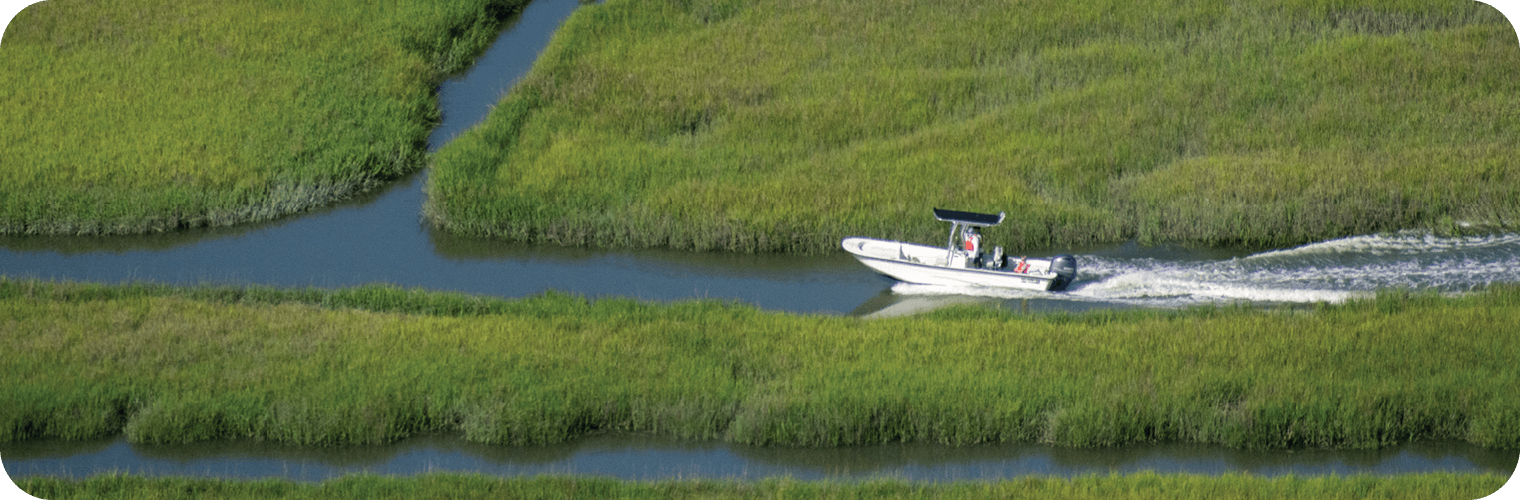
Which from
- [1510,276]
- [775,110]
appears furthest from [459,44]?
[1510,276]

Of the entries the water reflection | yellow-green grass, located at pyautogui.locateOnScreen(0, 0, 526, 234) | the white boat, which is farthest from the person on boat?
yellow-green grass, located at pyautogui.locateOnScreen(0, 0, 526, 234)

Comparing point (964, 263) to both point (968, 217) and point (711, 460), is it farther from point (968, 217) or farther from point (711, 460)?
point (711, 460)

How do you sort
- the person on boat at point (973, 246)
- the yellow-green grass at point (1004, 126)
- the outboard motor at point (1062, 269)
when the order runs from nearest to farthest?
1. the outboard motor at point (1062, 269)
2. the person on boat at point (973, 246)
3. the yellow-green grass at point (1004, 126)

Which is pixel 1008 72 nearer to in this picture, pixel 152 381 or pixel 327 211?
pixel 327 211

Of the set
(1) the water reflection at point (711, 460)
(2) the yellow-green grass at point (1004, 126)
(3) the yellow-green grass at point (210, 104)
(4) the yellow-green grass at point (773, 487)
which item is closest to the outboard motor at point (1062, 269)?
(2) the yellow-green grass at point (1004, 126)

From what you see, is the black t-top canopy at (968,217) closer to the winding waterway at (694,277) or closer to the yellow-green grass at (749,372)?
the winding waterway at (694,277)

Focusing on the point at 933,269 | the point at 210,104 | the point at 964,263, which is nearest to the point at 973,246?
the point at 964,263
